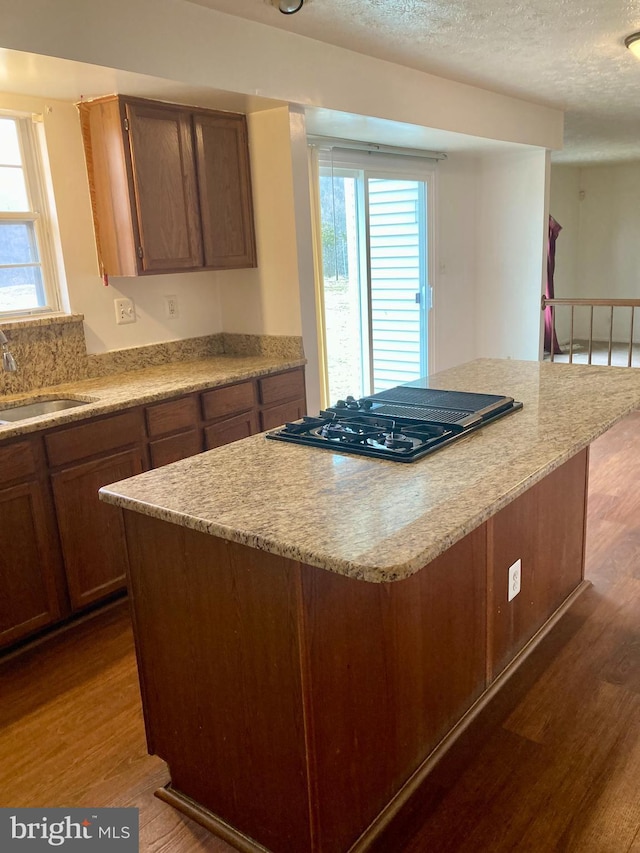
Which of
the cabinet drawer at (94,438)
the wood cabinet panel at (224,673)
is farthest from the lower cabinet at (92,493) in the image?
the wood cabinet panel at (224,673)

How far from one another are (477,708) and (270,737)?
87cm

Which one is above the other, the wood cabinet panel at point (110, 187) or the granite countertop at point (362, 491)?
the wood cabinet panel at point (110, 187)

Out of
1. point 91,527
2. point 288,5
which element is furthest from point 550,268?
point 91,527

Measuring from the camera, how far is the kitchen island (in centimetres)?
138

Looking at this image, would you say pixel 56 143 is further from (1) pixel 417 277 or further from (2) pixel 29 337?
(1) pixel 417 277

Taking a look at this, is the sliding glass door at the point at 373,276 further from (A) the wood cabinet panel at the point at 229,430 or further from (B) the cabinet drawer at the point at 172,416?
(B) the cabinet drawer at the point at 172,416

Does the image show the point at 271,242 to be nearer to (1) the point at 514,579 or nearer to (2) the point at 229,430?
(2) the point at 229,430

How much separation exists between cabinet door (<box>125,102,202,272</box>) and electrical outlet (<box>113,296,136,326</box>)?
1.11 ft

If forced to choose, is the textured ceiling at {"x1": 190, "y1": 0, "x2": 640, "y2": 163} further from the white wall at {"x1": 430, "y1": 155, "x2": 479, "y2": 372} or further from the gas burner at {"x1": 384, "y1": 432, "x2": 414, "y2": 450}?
the gas burner at {"x1": 384, "y1": 432, "x2": 414, "y2": 450}

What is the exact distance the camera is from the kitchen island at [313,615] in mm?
1385

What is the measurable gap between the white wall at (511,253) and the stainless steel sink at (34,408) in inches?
159

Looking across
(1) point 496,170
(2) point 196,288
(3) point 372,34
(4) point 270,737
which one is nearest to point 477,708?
(4) point 270,737

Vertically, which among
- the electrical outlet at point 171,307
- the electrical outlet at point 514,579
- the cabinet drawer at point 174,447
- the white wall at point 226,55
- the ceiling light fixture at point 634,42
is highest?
the ceiling light fixture at point 634,42

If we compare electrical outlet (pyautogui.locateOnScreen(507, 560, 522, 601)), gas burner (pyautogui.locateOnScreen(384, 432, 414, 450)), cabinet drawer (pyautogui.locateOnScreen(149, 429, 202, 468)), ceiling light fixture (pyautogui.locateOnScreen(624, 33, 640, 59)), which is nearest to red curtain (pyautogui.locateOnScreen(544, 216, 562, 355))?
ceiling light fixture (pyautogui.locateOnScreen(624, 33, 640, 59))
